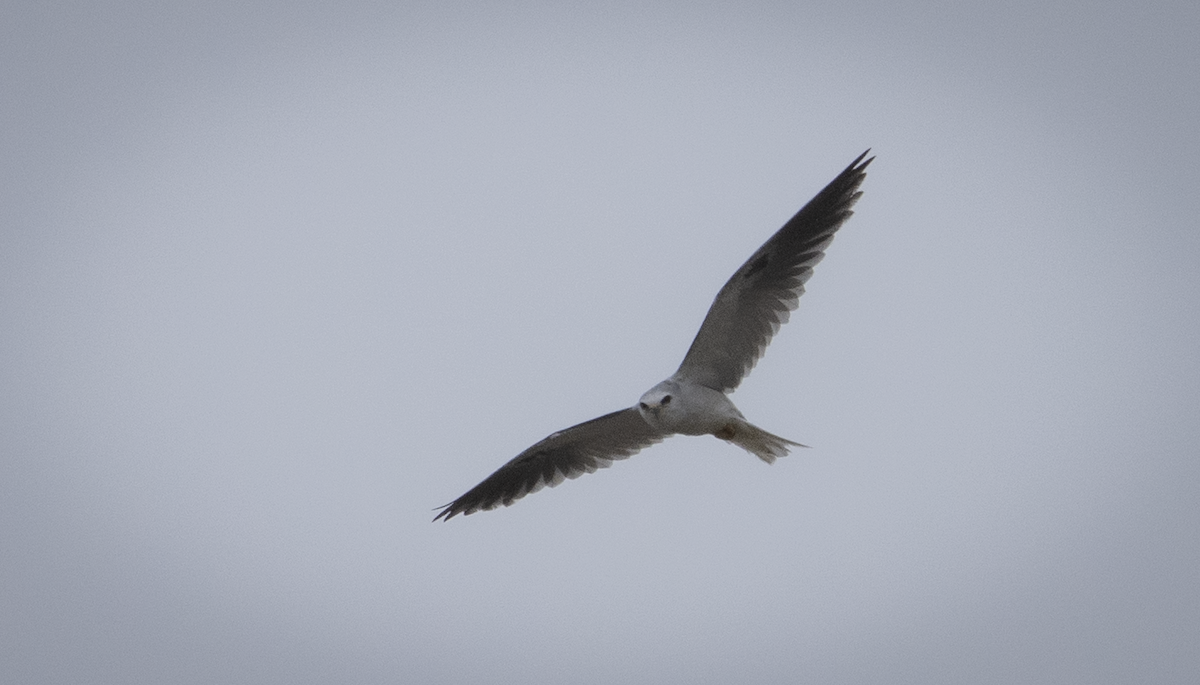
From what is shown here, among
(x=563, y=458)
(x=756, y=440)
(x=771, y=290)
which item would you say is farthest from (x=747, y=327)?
(x=563, y=458)

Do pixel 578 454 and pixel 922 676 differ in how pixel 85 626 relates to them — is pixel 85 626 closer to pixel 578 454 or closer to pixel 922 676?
pixel 922 676

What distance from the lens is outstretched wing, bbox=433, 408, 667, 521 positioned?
959 cm

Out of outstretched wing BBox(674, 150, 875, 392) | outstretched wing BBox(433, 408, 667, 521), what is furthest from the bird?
outstretched wing BBox(433, 408, 667, 521)

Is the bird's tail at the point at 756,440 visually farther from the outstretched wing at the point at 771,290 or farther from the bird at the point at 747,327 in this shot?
the outstretched wing at the point at 771,290

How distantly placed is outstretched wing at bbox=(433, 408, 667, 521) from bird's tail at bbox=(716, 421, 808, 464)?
2.67ft

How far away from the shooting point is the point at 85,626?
37219mm

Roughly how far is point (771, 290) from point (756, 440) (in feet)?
3.42

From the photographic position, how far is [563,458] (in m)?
10.1

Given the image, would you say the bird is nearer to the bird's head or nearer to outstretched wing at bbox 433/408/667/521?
the bird's head

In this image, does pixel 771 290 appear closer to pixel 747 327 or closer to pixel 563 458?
pixel 747 327

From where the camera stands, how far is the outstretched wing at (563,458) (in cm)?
959

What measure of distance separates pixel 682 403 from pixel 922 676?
2449cm

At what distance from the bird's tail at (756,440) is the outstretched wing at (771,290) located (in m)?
0.35

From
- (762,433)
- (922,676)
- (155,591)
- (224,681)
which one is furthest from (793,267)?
(155,591)
